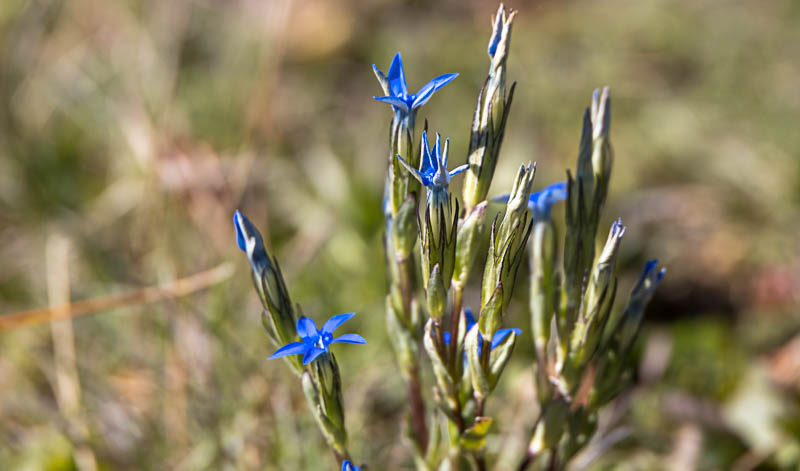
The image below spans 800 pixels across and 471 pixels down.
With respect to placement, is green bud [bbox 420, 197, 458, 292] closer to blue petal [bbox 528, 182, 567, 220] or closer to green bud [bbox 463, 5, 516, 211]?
green bud [bbox 463, 5, 516, 211]

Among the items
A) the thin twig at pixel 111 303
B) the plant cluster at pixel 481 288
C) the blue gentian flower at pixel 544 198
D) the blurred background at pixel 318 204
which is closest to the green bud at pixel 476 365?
the plant cluster at pixel 481 288

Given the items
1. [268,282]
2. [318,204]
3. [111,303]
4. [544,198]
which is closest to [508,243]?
[544,198]

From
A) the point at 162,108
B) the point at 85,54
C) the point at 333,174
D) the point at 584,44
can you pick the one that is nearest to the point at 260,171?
the point at 333,174

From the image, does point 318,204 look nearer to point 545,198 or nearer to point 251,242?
point 545,198

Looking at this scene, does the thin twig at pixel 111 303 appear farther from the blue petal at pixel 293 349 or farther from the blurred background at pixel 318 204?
the blue petal at pixel 293 349

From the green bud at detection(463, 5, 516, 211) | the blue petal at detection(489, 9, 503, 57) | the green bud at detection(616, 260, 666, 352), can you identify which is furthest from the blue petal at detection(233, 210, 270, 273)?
the green bud at detection(616, 260, 666, 352)
